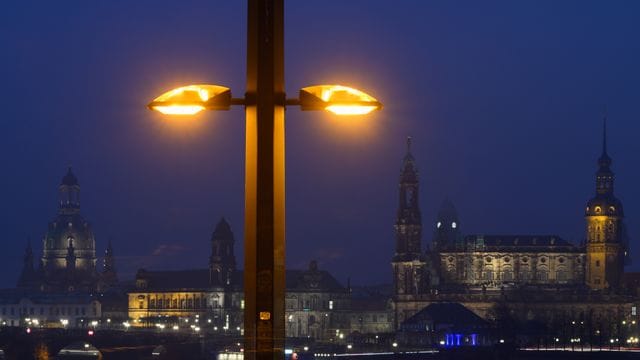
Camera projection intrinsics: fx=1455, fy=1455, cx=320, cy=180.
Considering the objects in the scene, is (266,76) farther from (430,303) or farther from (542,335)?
(430,303)

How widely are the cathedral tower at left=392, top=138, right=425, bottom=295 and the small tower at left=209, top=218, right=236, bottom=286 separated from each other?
55.1 ft

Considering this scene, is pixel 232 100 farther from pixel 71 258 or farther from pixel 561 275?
pixel 71 258

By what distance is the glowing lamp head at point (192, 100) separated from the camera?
498cm

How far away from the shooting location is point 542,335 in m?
122

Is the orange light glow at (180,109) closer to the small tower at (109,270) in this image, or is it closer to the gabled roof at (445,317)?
the gabled roof at (445,317)

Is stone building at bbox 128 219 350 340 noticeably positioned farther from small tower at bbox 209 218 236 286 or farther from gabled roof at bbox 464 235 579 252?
gabled roof at bbox 464 235 579 252

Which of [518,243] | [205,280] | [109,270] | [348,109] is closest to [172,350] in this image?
[205,280]

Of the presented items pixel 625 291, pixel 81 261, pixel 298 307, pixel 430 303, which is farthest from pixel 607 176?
pixel 81 261

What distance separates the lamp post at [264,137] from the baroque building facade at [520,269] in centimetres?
13481

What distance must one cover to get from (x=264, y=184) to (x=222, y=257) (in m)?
143

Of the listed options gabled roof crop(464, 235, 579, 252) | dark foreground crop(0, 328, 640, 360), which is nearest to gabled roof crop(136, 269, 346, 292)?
gabled roof crop(464, 235, 579, 252)

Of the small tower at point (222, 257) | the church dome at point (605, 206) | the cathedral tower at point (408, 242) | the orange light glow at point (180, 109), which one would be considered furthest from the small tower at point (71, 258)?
the orange light glow at point (180, 109)

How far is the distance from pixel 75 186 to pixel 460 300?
64.3m

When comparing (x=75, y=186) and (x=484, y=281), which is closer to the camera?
(x=484, y=281)
